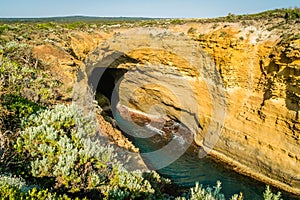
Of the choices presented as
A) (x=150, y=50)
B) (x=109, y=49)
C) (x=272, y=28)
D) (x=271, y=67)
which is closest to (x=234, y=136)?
(x=271, y=67)

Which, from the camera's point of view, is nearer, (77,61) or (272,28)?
(272,28)

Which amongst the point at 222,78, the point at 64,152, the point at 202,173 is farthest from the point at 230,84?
the point at 64,152

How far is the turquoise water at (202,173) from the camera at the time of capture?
15459 mm

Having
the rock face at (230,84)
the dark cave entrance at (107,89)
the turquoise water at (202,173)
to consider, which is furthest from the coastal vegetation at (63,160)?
the dark cave entrance at (107,89)

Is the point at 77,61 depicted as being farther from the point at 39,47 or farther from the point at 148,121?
the point at 148,121

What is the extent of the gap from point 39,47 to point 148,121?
428 inches

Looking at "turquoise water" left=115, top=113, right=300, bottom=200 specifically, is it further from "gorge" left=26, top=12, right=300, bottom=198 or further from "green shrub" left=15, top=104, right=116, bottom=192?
"green shrub" left=15, top=104, right=116, bottom=192

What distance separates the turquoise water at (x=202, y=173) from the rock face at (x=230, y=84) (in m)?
0.69

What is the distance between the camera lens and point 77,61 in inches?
905

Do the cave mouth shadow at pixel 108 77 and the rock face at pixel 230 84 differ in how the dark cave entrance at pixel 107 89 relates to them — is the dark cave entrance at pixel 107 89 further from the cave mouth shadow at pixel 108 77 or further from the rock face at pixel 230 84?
the rock face at pixel 230 84

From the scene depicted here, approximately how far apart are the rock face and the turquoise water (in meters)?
0.69

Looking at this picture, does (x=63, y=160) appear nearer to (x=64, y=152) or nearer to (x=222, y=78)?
(x=64, y=152)

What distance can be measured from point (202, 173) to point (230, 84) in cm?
569

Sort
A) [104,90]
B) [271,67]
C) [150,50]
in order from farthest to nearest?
[104,90]
[150,50]
[271,67]
